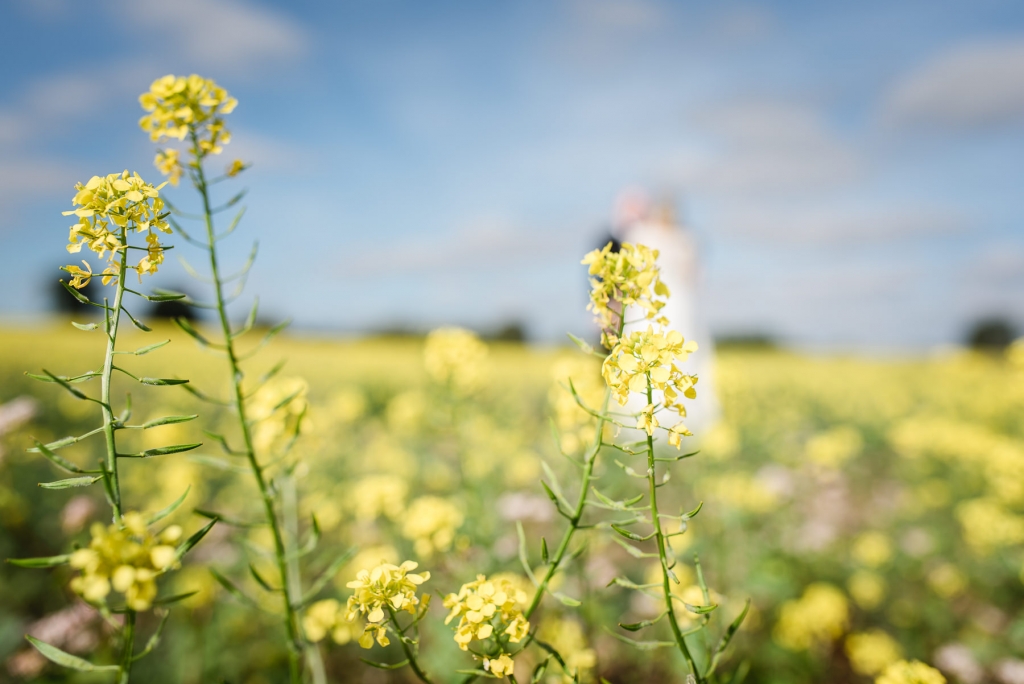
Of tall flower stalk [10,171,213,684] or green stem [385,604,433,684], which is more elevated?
tall flower stalk [10,171,213,684]

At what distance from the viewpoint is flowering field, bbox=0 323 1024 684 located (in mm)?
2062

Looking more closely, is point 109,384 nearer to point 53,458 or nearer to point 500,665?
point 53,458

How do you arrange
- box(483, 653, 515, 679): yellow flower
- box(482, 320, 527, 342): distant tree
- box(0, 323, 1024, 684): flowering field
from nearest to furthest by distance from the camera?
box(483, 653, 515, 679): yellow flower < box(0, 323, 1024, 684): flowering field < box(482, 320, 527, 342): distant tree

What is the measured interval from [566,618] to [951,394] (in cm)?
1134

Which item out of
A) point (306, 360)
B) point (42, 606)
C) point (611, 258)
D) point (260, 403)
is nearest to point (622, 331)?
point (611, 258)

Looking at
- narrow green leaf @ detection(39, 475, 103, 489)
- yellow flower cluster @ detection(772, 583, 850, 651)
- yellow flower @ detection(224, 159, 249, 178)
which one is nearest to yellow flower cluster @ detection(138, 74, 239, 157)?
yellow flower @ detection(224, 159, 249, 178)

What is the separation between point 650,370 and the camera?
111 cm

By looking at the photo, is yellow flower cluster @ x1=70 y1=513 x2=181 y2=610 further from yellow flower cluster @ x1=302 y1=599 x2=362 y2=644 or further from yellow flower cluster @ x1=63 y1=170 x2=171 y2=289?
yellow flower cluster @ x1=302 y1=599 x2=362 y2=644

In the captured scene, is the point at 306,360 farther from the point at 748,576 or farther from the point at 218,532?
the point at 748,576

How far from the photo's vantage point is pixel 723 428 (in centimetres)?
426

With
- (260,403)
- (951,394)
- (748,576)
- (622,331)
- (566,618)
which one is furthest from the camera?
(951,394)

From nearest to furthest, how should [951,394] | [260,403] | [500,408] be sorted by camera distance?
[260,403] → [500,408] → [951,394]

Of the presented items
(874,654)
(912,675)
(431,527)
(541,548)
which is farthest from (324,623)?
(874,654)

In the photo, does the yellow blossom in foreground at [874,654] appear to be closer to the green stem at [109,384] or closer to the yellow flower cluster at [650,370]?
the yellow flower cluster at [650,370]
